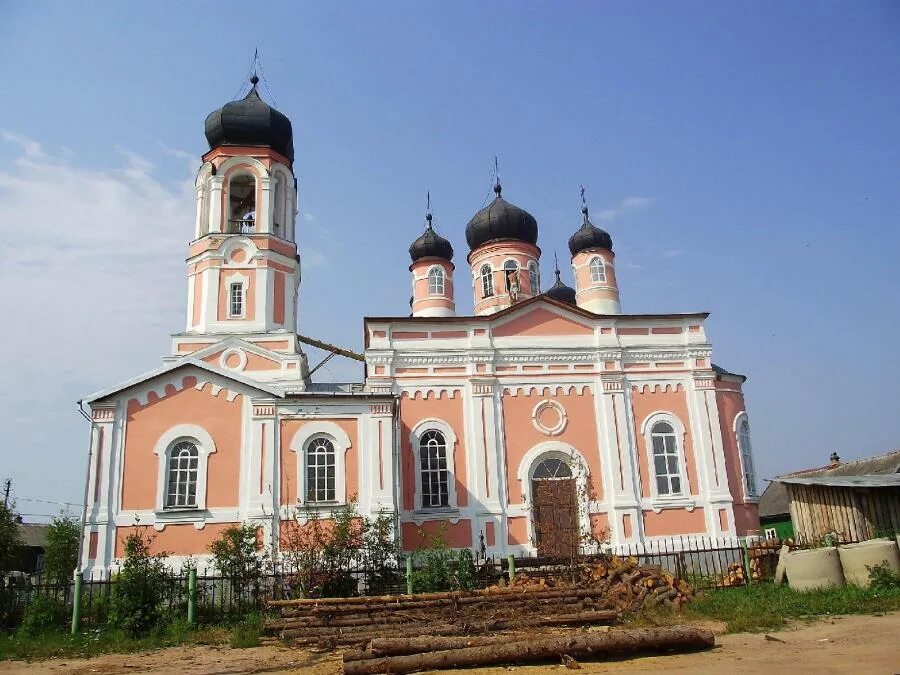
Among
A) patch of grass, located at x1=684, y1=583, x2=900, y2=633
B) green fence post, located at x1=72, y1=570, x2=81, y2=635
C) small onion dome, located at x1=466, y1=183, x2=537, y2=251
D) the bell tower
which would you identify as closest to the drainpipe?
green fence post, located at x1=72, y1=570, x2=81, y2=635

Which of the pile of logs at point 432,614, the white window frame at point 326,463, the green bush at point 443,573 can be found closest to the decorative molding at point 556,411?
the white window frame at point 326,463

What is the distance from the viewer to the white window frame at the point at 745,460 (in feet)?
60.6

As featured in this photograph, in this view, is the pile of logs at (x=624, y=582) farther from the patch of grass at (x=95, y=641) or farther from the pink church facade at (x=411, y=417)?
the patch of grass at (x=95, y=641)

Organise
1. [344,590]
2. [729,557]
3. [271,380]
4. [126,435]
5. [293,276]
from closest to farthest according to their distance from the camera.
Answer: [344,590] < [126,435] < [729,557] < [271,380] < [293,276]

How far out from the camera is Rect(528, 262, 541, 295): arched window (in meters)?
24.0

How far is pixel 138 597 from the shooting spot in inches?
436

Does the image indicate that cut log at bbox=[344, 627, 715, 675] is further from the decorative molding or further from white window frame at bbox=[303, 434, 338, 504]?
the decorative molding

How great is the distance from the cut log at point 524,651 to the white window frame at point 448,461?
8.66 m

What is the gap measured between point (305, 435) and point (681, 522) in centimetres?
927

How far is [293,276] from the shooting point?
19.7 meters

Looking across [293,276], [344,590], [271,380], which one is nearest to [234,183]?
[293,276]

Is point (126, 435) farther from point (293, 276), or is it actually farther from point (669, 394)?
point (669, 394)

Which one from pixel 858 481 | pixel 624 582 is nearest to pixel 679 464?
pixel 858 481

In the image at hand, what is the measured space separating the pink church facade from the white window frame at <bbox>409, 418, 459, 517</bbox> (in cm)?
5
